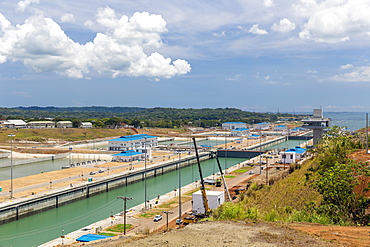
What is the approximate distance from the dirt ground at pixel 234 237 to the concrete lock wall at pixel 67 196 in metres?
25.5

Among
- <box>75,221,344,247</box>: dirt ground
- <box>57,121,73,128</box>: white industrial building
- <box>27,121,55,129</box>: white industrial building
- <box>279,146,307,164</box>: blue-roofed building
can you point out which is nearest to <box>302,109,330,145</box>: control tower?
<box>279,146,307,164</box>: blue-roofed building

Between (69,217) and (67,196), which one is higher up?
(67,196)

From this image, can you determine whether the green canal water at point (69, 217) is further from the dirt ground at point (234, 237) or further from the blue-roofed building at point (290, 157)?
the blue-roofed building at point (290, 157)

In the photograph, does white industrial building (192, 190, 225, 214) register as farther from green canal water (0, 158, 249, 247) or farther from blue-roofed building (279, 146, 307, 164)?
blue-roofed building (279, 146, 307, 164)

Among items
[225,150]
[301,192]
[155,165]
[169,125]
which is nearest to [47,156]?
[155,165]

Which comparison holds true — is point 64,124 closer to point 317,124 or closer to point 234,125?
point 234,125

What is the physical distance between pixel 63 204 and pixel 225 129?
151263 mm

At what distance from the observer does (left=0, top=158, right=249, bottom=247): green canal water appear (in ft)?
103

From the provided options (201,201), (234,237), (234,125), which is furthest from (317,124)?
(234,125)

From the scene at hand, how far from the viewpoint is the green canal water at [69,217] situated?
103 ft

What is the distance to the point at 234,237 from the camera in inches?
563

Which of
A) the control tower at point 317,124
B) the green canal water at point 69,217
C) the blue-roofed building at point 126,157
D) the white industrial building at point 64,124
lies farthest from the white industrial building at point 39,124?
the control tower at point 317,124

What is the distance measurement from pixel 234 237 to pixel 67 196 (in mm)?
34462

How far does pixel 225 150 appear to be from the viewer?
95812 millimetres
